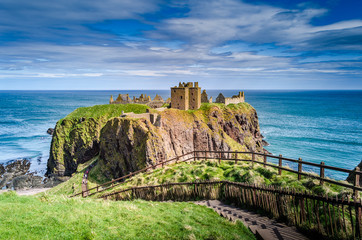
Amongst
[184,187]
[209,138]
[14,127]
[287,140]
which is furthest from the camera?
[14,127]

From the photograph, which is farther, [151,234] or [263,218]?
[263,218]

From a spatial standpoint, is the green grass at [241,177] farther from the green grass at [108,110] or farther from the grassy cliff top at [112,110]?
the green grass at [108,110]

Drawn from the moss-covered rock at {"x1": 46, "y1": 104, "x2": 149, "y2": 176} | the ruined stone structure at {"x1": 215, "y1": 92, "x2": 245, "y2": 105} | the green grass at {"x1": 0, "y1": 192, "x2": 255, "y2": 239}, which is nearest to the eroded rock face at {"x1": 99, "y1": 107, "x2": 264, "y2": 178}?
the ruined stone structure at {"x1": 215, "y1": 92, "x2": 245, "y2": 105}

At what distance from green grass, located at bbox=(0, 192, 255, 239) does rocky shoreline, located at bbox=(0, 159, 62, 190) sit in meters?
48.2

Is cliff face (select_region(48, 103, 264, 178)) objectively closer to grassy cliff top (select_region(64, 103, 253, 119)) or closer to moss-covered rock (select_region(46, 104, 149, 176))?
moss-covered rock (select_region(46, 104, 149, 176))

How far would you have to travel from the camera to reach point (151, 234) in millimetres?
8734

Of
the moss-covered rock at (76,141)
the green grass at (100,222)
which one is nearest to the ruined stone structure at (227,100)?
the moss-covered rock at (76,141)

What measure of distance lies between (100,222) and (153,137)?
2895 centimetres

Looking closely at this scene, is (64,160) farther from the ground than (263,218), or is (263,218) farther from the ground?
(263,218)

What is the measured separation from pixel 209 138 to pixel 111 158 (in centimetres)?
2100

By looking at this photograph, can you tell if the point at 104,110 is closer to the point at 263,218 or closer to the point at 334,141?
the point at 263,218

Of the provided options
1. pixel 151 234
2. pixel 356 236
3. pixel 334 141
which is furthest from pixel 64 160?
pixel 334 141

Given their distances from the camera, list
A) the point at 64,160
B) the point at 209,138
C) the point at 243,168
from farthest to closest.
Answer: the point at 64,160
the point at 209,138
the point at 243,168

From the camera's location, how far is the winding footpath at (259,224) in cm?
953
